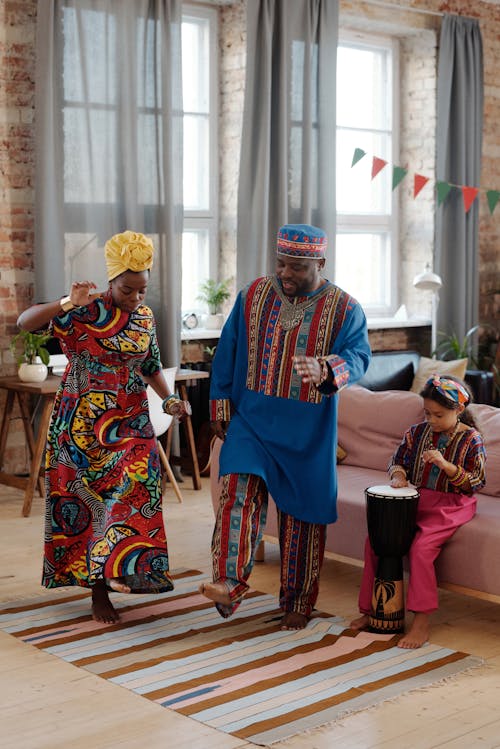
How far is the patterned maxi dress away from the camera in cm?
385

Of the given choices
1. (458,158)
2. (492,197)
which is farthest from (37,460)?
(458,158)

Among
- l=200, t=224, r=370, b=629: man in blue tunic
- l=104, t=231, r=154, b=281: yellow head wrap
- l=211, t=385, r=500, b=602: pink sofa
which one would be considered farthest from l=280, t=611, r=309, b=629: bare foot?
l=104, t=231, r=154, b=281: yellow head wrap

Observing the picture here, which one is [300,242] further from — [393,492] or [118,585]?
[118,585]

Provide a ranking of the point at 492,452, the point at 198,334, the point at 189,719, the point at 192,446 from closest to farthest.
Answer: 1. the point at 189,719
2. the point at 492,452
3. the point at 192,446
4. the point at 198,334

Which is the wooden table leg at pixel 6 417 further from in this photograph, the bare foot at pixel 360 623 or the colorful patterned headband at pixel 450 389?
the colorful patterned headband at pixel 450 389

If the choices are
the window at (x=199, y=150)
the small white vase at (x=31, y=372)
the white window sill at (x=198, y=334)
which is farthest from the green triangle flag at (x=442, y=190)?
the small white vase at (x=31, y=372)

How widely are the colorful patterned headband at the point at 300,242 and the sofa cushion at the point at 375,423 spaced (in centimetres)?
126

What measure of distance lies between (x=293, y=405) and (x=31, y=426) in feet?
9.21

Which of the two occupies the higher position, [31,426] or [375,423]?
[375,423]

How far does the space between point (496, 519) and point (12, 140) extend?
3.70 m

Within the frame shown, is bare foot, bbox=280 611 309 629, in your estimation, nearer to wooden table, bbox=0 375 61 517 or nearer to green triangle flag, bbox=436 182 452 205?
wooden table, bbox=0 375 61 517

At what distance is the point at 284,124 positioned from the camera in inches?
287

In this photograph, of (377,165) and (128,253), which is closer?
(128,253)

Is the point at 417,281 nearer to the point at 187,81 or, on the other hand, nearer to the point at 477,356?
the point at 477,356
